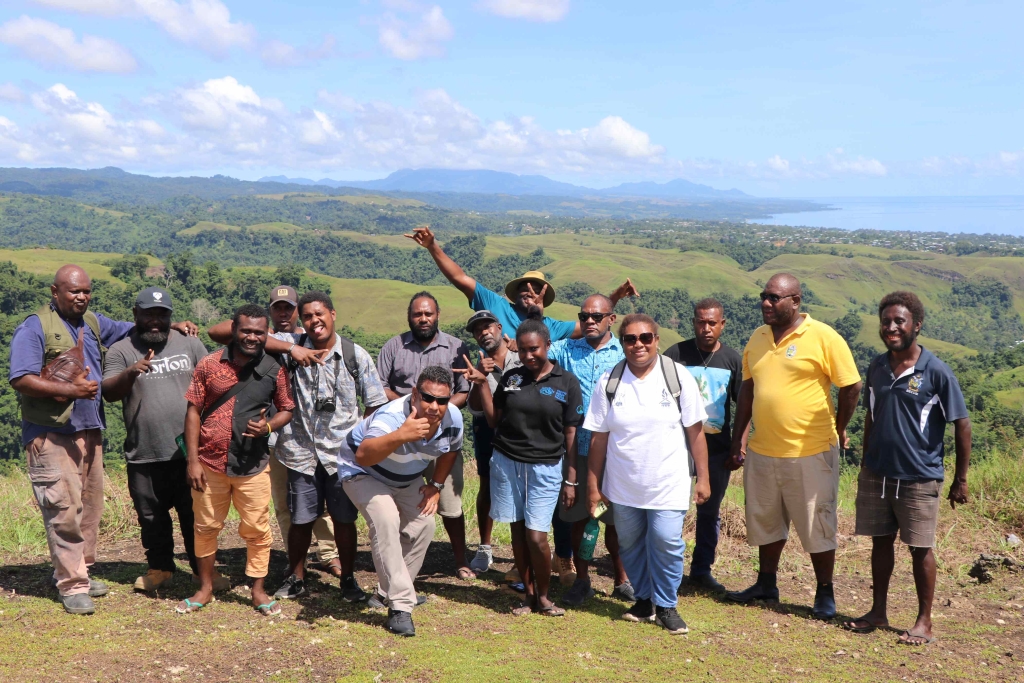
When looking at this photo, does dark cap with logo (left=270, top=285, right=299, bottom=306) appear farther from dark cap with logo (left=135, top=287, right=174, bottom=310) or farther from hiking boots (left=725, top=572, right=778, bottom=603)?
hiking boots (left=725, top=572, right=778, bottom=603)

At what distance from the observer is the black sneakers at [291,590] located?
17.9 feet

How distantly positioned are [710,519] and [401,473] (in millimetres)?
2495

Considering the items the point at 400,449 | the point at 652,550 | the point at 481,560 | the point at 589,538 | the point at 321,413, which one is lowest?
the point at 481,560

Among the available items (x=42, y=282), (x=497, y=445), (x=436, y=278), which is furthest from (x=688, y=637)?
(x=436, y=278)

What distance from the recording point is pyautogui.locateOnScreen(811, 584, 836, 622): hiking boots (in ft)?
17.9

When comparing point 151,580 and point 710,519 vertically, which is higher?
point 710,519

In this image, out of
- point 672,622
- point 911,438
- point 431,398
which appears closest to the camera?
point 431,398

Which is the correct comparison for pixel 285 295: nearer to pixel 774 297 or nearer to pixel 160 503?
pixel 160 503

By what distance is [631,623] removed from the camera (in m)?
5.24

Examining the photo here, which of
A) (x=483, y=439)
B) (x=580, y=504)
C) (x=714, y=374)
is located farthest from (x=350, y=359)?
(x=714, y=374)

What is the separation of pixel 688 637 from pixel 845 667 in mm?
936

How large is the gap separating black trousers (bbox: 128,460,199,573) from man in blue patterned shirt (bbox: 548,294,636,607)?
8.75 ft

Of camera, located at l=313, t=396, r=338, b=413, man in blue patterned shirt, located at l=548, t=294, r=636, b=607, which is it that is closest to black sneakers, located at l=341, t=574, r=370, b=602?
camera, located at l=313, t=396, r=338, b=413

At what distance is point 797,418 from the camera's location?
515 cm
